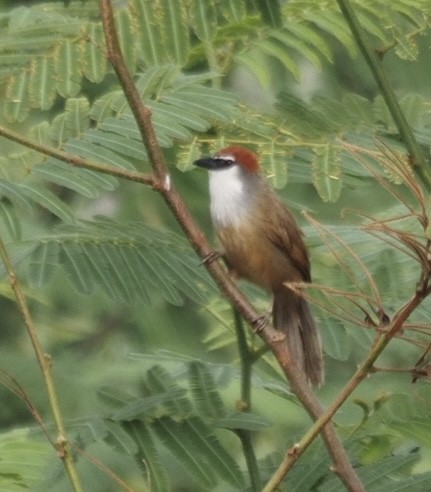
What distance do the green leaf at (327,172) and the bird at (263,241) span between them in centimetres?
26

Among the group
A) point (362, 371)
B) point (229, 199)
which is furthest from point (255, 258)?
point (362, 371)

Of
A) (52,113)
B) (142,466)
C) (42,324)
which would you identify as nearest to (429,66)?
(52,113)

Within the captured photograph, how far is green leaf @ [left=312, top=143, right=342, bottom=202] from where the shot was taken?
3363mm

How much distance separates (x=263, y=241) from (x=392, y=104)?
160cm

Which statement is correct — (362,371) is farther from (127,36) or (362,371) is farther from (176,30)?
(127,36)

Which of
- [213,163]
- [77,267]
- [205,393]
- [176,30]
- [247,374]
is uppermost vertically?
[176,30]

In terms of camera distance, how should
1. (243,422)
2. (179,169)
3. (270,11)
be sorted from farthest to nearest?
(179,169) → (270,11) → (243,422)

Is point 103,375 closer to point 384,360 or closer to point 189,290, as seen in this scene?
point 384,360

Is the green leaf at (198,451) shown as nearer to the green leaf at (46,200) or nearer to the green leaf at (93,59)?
the green leaf at (46,200)

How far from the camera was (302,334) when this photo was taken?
363 centimetres

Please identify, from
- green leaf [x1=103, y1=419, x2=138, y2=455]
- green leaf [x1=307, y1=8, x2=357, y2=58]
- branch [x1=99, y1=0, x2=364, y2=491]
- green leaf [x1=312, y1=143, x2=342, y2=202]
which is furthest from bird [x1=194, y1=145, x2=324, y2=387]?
branch [x1=99, y1=0, x2=364, y2=491]

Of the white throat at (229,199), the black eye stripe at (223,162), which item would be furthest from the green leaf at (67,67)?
the white throat at (229,199)

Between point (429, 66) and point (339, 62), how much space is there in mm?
1199

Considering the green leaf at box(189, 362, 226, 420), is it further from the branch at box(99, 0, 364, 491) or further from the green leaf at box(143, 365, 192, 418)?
the branch at box(99, 0, 364, 491)
